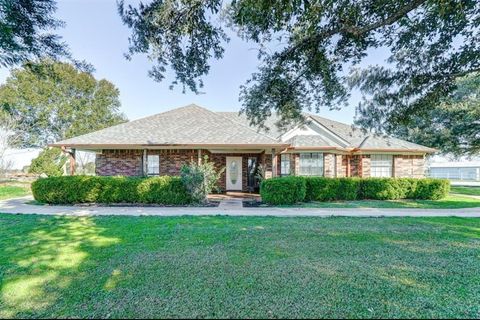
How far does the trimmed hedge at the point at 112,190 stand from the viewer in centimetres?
1097

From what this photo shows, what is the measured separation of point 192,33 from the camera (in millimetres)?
6062

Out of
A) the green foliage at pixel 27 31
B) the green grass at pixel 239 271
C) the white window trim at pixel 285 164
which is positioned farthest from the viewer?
the white window trim at pixel 285 164

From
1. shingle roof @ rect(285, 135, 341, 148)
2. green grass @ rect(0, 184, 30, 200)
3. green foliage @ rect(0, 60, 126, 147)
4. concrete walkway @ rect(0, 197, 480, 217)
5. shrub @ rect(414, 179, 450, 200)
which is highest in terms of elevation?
green foliage @ rect(0, 60, 126, 147)

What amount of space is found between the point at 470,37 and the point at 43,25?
10.7 metres

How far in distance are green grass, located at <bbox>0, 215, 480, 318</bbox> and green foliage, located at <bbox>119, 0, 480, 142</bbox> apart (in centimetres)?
396

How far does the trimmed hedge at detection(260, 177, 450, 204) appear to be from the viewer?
36.9 ft

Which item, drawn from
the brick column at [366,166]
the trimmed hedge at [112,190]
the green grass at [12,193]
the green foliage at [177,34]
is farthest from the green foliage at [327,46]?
the green grass at [12,193]

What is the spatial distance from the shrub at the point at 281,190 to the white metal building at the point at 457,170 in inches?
1555

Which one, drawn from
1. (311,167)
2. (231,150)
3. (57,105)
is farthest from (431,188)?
(57,105)

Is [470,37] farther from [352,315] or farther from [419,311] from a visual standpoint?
[352,315]

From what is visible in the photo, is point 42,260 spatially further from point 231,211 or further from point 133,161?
point 133,161

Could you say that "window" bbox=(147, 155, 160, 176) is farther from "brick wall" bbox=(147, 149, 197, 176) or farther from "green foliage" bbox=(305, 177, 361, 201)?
"green foliage" bbox=(305, 177, 361, 201)

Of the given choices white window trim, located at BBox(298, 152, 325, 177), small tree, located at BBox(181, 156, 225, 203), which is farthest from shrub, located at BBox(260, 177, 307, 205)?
white window trim, located at BBox(298, 152, 325, 177)

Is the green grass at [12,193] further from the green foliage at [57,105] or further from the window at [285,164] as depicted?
the window at [285,164]
